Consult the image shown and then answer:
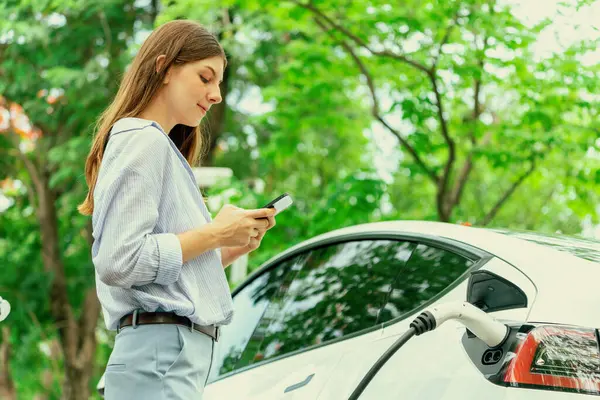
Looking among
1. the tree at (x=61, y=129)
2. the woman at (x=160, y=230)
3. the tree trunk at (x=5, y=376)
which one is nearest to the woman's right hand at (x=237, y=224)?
the woman at (x=160, y=230)

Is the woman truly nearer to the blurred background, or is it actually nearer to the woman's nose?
the woman's nose

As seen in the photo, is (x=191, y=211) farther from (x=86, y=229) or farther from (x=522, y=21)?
(x=86, y=229)

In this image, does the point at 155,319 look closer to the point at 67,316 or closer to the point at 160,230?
the point at 160,230

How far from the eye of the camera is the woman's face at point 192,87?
2.17m

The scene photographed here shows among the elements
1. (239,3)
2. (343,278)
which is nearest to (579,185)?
(239,3)

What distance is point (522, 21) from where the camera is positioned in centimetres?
760

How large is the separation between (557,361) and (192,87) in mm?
1084

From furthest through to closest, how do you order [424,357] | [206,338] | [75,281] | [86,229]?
[75,281]
[86,229]
[424,357]
[206,338]

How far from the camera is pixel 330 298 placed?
296cm

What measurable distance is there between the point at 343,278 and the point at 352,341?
0.36m

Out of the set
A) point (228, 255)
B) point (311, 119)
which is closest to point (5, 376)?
point (311, 119)

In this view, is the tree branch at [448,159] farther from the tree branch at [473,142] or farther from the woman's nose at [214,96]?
the woman's nose at [214,96]

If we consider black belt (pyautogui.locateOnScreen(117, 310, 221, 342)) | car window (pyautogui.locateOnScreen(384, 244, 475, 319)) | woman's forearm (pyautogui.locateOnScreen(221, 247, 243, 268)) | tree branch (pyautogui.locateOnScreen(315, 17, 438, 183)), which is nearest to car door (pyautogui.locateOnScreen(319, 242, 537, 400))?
car window (pyautogui.locateOnScreen(384, 244, 475, 319))

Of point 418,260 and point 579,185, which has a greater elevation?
point 418,260
